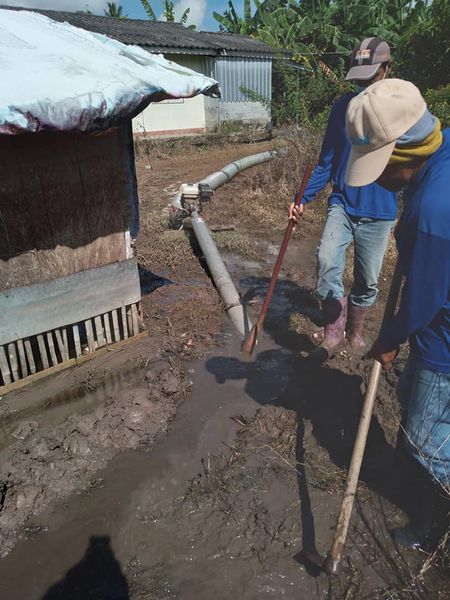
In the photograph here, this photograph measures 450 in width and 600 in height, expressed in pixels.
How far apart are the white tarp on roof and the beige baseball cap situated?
70.0 inches

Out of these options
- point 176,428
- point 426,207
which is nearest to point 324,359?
point 176,428

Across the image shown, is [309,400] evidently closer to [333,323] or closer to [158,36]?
[333,323]

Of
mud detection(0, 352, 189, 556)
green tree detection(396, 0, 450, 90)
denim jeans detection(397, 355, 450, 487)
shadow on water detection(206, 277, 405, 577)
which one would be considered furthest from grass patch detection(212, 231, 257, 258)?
green tree detection(396, 0, 450, 90)

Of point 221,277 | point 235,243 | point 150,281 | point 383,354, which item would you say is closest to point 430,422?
point 383,354

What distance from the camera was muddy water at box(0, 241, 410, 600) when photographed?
2254 mm

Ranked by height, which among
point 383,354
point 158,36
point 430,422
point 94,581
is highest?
point 158,36

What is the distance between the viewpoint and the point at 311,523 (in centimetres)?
254

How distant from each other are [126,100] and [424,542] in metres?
3.21

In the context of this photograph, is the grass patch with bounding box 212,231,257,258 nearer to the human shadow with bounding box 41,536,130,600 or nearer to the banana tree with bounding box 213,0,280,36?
the human shadow with bounding box 41,536,130,600

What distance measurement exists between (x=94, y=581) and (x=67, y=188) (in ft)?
8.64

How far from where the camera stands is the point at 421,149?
5.87ft

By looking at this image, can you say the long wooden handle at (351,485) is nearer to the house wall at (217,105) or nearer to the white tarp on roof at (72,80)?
the white tarp on roof at (72,80)

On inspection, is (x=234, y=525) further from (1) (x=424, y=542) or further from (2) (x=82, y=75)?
(2) (x=82, y=75)

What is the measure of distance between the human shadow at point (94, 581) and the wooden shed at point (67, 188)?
1710mm
